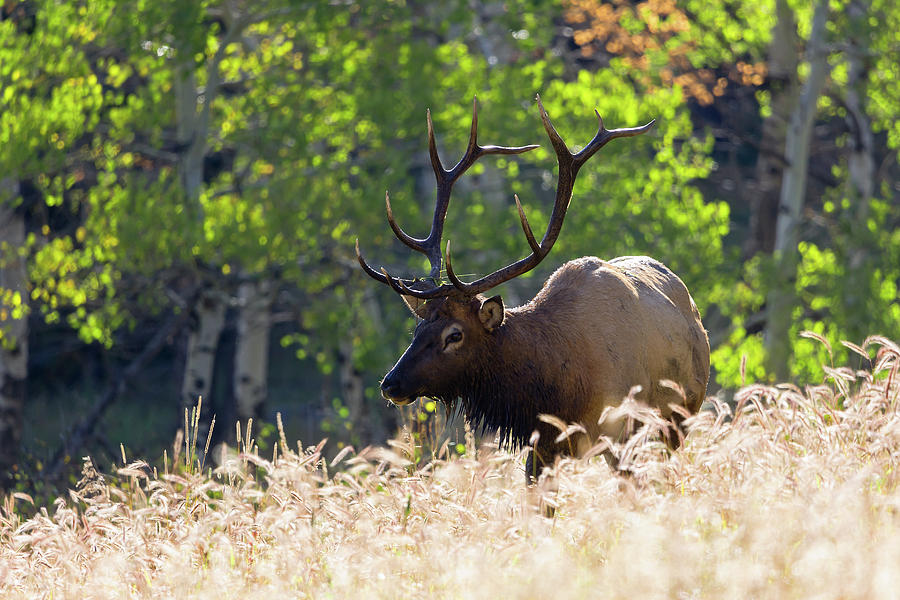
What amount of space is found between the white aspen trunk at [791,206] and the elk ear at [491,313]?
9.20m

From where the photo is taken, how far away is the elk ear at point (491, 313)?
243 inches

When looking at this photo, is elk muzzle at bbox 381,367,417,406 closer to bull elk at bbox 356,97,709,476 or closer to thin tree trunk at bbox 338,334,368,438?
bull elk at bbox 356,97,709,476

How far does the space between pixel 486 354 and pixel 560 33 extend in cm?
1507

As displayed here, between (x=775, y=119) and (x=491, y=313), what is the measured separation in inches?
507

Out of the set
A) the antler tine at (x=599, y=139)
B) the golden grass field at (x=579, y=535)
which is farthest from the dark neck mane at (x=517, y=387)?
the antler tine at (x=599, y=139)

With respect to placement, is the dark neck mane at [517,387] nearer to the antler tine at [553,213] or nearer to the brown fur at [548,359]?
the brown fur at [548,359]

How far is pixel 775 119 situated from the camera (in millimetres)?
17891

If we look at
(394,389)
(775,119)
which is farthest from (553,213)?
(775,119)

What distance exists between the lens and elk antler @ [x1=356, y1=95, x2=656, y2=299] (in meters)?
6.16

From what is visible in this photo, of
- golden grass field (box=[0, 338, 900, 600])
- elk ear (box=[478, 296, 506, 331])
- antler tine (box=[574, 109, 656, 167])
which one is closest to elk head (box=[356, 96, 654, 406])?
elk ear (box=[478, 296, 506, 331])

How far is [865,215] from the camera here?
15625 millimetres

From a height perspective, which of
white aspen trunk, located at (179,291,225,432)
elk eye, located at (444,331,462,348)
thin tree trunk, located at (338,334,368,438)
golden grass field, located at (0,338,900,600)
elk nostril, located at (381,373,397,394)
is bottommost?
thin tree trunk, located at (338,334,368,438)

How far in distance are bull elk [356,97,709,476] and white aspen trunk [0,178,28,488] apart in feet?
22.1

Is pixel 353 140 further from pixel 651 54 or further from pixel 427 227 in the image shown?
pixel 651 54
